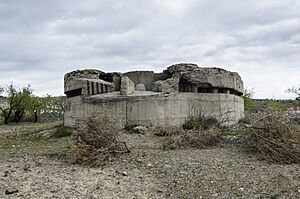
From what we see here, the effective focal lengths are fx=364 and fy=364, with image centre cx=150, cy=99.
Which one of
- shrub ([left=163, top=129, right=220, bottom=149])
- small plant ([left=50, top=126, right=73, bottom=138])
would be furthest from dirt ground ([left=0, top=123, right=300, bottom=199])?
small plant ([left=50, top=126, right=73, bottom=138])

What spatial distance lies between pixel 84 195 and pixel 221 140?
5.16 metres

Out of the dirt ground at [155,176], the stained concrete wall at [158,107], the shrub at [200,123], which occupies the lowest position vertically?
the dirt ground at [155,176]

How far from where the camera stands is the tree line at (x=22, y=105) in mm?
28000

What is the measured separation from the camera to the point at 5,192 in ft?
20.2

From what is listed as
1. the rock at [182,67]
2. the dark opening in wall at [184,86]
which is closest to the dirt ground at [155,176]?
the dark opening in wall at [184,86]

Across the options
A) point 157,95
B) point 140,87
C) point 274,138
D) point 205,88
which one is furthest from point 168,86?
point 274,138

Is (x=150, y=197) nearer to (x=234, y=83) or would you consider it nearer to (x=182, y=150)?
(x=182, y=150)

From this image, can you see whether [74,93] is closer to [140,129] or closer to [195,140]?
[140,129]

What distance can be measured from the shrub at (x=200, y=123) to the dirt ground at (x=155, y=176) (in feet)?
11.8

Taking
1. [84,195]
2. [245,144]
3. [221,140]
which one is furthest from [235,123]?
[84,195]

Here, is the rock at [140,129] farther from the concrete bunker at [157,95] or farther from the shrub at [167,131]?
the concrete bunker at [157,95]

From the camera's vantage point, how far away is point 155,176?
689cm

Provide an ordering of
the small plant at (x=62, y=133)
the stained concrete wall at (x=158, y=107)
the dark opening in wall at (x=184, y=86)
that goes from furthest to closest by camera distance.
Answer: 1. the dark opening in wall at (x=184, y=86)
2. the stained concrete wall at (x=158, y=107)
3. the small plant at (x=62, y=133)

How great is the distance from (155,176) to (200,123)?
6289mm
